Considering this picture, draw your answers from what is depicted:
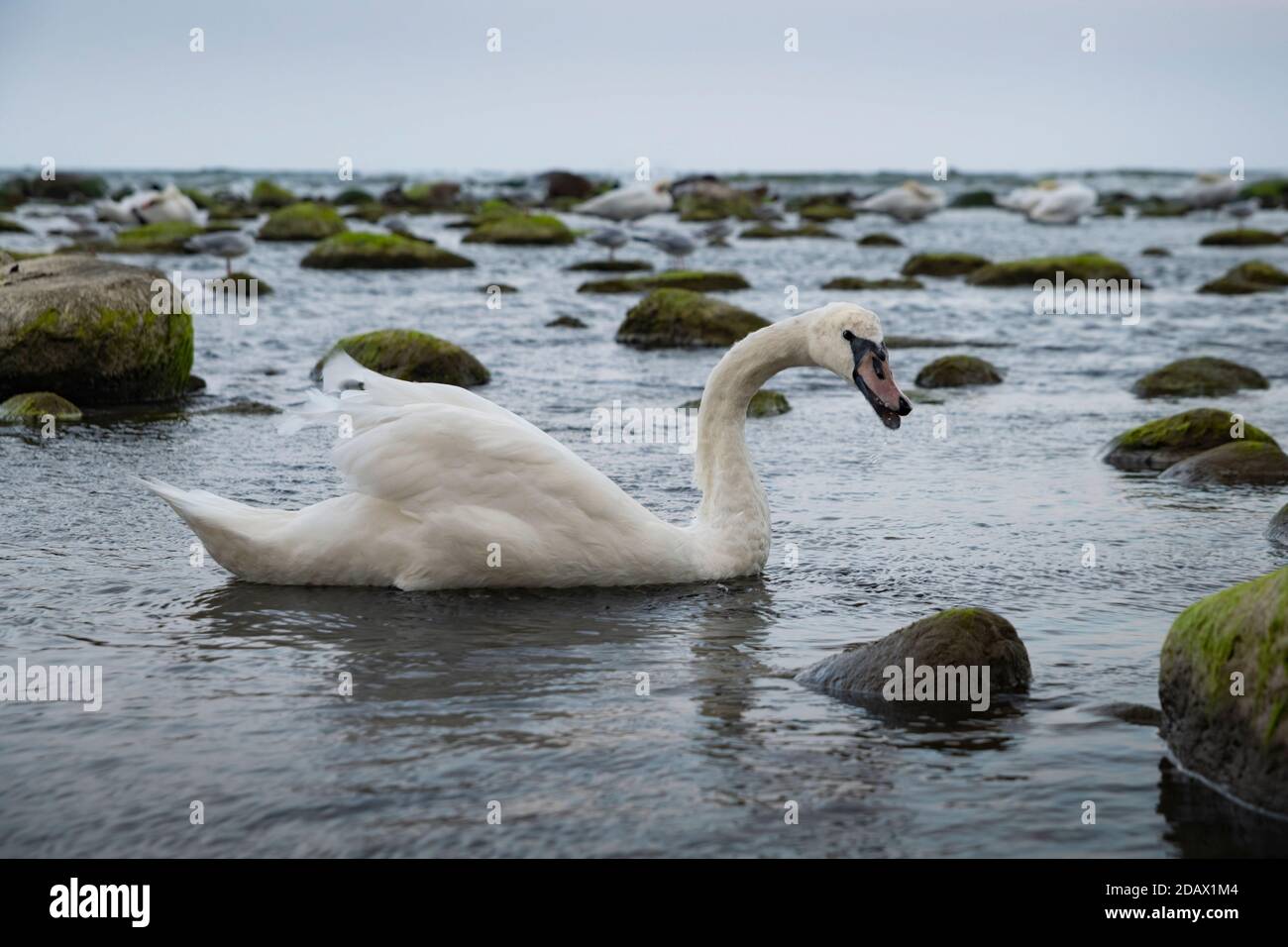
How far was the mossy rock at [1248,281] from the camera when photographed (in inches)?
845

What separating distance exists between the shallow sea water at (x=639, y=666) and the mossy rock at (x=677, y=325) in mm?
4249

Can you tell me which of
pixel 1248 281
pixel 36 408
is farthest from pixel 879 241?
pixel 36 408

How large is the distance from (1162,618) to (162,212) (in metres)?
32.7

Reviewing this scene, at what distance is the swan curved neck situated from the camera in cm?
737

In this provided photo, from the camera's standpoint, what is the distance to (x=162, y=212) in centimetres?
3594

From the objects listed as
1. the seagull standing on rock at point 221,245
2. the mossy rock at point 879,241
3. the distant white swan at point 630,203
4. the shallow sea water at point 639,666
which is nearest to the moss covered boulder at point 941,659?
the shallow sea water at point 639,666

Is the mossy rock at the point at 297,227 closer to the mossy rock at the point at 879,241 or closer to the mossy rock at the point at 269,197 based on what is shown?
the mossy rock at the point at 879,241

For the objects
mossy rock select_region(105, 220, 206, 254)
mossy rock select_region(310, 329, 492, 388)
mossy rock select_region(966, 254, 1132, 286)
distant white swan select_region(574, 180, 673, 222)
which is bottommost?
mossy rock select_region(310, 329, 492, 388)

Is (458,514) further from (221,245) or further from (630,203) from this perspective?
(630,203)

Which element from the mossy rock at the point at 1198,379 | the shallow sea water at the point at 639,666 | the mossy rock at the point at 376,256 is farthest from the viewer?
the mossy rock at the point at 376,256

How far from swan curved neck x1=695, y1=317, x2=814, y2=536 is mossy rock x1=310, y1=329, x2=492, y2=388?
5459mm

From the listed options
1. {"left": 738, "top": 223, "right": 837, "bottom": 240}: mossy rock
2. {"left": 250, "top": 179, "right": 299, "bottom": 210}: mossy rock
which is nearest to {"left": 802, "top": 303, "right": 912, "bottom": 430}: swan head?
{"left": 738, "top": 223, "right": 837, "bottom": 240}: mossy rock

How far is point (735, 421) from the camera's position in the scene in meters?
7.59

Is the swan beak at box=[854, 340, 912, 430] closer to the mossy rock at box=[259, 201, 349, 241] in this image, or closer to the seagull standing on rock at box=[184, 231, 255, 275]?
the seagull standing on rock at box=[184, 231, 255, 275]
